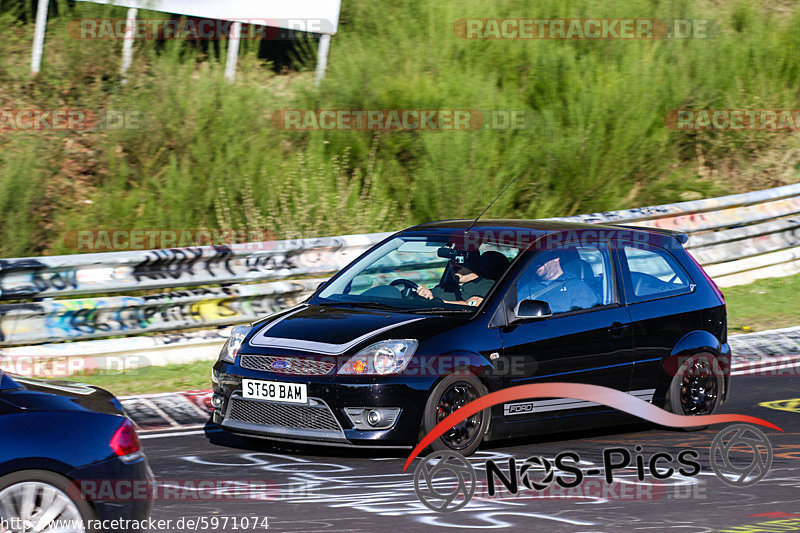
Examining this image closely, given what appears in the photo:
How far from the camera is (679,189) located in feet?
57.6

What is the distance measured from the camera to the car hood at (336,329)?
288 inches

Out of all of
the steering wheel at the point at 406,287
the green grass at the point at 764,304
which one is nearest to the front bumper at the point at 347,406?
the steering wheel at the point at 406,287

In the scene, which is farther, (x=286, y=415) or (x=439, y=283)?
(x=439, y=283)

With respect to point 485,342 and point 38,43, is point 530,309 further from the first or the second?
point 38,43

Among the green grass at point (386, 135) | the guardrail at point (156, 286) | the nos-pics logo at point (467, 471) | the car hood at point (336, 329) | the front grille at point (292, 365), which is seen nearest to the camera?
the nos-pics logo at point (467, 471)

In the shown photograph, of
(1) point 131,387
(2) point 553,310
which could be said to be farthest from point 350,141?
(2) point 553,310

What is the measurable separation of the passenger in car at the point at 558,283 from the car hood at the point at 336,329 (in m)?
0.72

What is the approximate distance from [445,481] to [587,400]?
5.31 feet

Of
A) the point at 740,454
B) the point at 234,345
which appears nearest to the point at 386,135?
the point at 234,345

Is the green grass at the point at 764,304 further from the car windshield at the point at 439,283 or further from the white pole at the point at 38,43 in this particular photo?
the white pole at the point at 38,43

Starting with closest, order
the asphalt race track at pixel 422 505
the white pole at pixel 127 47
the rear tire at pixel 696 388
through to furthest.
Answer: the asphalt race track at pixel 422 505 < the rear tire at pixel 696 388 < the white pole at pixel 127 47

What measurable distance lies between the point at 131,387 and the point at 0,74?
862cm

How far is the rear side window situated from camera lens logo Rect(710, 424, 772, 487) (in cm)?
117

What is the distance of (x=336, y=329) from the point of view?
7500 millimetres
